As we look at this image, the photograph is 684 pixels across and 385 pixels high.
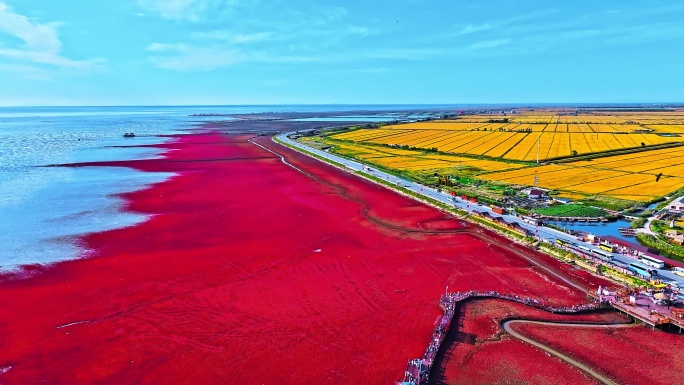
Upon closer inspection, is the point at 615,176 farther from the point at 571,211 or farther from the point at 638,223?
the point at 638,223

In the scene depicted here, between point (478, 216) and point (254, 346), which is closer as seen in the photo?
point (254, 346)

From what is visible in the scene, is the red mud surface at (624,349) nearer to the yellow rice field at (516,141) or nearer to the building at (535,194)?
the building at (535,194)

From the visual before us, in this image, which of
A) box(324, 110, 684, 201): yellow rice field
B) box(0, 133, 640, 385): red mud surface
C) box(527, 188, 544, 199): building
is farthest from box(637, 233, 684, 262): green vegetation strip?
box(324, 110, 684, 201): yellow rice field

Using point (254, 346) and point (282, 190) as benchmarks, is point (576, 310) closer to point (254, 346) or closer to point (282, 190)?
point (254, 346)

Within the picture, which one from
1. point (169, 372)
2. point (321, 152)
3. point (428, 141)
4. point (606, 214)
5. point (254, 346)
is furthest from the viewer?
point (428, 141)

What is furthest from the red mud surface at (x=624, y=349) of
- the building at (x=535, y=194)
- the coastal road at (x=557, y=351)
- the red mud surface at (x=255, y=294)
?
the building at (x=535, y=194)

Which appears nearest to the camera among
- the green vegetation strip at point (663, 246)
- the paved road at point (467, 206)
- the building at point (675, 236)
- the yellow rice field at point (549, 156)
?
the paved road at point (467, 206)

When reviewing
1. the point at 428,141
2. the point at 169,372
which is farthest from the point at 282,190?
the point at 428,141
